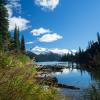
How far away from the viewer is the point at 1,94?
4777mm

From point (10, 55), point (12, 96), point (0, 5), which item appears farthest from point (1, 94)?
point (0, 5)

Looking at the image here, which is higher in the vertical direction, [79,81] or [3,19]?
[3,19]

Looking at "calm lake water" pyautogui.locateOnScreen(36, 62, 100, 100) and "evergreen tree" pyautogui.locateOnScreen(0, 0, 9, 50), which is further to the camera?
"evergreen tree" pyautogui.locateOnScreen(0, 0, 9, 50)

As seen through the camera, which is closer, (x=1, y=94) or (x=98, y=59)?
(x=1, y=94)

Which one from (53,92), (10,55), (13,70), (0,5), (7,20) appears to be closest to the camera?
(13,70)

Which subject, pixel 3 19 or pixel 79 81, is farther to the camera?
pixel 3 19

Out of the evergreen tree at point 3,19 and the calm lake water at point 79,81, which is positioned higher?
the evergreen tree at point 3,19

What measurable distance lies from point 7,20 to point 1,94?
59134 mm

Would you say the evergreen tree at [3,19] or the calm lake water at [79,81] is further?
the evergreen tree at [3,19]

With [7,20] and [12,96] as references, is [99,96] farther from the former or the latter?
[7,20]

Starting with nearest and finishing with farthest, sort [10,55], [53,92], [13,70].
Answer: [13,70] → [10,55] → [53,92]

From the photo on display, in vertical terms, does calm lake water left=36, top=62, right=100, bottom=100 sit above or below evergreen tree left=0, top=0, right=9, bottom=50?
below

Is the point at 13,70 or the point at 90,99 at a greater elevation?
the point at 13,70

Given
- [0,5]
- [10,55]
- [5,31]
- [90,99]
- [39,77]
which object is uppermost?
[0,5]
